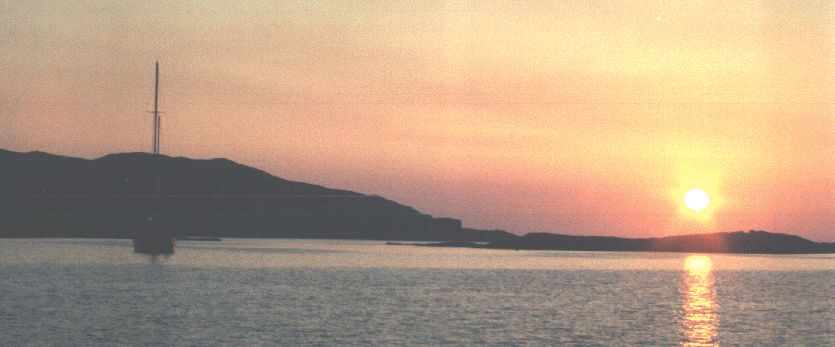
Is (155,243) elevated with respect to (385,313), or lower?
elevated

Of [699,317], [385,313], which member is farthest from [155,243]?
[699,317]

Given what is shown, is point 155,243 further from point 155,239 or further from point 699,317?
point 699,317

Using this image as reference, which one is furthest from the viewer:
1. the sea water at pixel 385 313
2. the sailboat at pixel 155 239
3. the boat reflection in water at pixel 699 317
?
the sailboat at pixel 155 239

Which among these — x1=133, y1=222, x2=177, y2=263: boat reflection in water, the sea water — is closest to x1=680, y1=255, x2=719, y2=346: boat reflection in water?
the sea water

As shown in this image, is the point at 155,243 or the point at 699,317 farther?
the point at 155,243

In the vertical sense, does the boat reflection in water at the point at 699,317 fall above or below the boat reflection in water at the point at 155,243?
below

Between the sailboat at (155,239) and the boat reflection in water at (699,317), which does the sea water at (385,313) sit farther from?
the sailboat at (155,239)

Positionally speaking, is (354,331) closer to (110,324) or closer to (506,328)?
(506,328)

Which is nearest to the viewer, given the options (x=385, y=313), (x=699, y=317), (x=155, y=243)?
(x=385, y=313)

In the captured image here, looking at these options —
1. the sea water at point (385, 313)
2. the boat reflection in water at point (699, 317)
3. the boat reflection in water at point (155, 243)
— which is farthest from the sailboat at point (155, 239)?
the boat reflection in water at point (699, 317)

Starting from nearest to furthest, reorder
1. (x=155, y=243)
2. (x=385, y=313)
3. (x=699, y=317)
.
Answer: (x=385, y=313) → (x=699, y=317) → (x=155, y=243)

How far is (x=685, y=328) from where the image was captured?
46.0 meters

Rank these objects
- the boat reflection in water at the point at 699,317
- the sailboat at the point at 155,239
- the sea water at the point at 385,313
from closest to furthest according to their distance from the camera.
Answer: the sea water at the point at 385,313, the boat reflection in water at the point at 699,317, the sailboat at the point at 155,239

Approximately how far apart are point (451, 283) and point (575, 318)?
33.0m
